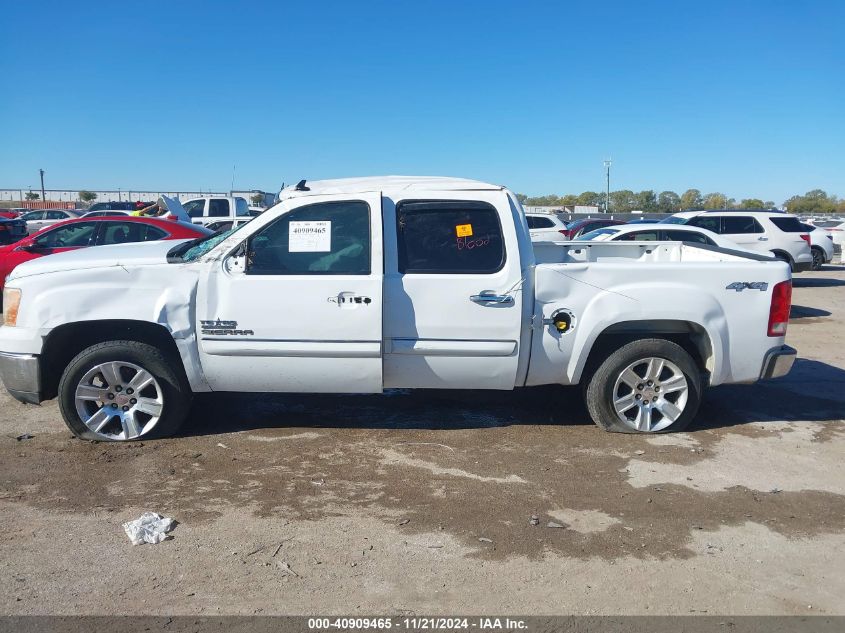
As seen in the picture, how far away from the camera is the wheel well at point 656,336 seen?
5.59 m

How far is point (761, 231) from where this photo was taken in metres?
16.0

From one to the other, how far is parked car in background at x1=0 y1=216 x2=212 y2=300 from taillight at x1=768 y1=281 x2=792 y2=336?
8425 mm

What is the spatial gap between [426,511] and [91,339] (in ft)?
9.47

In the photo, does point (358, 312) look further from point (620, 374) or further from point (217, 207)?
point (217, 207)

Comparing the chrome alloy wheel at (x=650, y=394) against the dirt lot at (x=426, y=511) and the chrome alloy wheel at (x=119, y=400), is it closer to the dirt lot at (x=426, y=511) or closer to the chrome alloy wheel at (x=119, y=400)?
the dirt lot at (x=426, y=511)

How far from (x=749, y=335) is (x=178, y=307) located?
426cm

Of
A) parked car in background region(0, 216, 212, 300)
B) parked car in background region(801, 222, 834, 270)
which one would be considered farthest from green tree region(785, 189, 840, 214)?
parked car in background region(0, 216, 212, 300)

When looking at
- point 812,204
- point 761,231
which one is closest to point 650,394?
point 761,231

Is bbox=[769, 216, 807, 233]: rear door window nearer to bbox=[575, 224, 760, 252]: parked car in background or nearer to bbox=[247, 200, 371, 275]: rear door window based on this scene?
bbox=[575, 224, 760, 252]: parked car in background

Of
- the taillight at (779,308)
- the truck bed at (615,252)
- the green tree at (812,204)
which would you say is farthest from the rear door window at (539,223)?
the green tree at (812,204)

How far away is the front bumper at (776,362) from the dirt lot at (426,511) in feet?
1.79

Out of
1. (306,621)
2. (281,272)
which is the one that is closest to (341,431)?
(281,272)

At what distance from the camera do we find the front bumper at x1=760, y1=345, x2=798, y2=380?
563cm

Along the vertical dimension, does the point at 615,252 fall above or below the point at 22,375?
above
